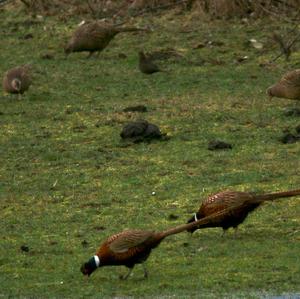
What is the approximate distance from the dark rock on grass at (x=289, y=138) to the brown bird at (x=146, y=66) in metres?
4.03

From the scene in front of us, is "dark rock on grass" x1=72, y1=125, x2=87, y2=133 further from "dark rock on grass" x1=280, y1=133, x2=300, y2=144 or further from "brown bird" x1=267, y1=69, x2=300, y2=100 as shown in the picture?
"dark rock on grass" x1=280, y1=133, x2=300, y2=144

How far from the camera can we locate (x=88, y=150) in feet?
43.4

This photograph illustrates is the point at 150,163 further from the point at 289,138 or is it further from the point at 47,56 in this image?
the point at 47,56

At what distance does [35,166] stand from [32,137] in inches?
50.1

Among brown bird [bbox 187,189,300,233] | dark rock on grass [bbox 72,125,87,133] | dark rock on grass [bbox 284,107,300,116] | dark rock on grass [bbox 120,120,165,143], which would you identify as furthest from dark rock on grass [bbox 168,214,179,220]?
dark rock on grass [bbox 284,107,300,116]

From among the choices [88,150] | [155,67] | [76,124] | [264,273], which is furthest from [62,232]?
[155,67]

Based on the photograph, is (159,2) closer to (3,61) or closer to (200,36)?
(200,36)

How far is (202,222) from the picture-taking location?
29.2 ft

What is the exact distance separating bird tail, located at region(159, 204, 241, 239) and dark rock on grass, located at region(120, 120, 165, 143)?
12.1 ft

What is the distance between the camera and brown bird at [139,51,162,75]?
16.9 metres

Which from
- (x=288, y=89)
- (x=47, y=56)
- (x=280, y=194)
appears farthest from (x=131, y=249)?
(x=47, y=56)

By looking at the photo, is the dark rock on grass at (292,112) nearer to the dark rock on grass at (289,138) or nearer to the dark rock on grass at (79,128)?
the dark rock on grass at (289,138)

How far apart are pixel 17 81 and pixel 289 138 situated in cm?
398

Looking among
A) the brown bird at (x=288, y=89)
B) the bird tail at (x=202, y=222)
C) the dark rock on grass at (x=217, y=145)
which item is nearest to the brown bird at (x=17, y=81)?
the brown bird at (x=288, y=89)
